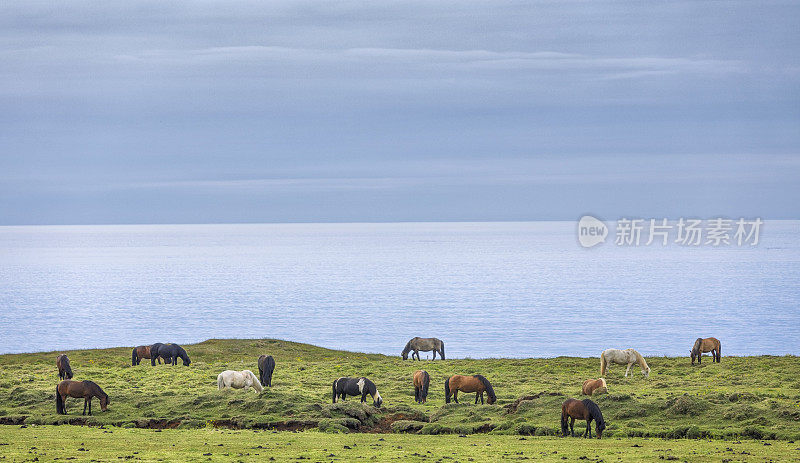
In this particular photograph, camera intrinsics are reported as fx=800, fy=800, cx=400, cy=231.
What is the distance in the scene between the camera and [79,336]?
104 meters

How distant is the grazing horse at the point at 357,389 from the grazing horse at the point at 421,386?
2350mm

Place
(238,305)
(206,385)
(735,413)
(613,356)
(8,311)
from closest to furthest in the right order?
(735,413)
(206,385)
(613,356)
(8,311)
(238,305)

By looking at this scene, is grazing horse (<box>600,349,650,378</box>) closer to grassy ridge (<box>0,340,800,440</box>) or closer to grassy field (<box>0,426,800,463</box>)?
grassy ridge (<box>0,340,800,440</box>)

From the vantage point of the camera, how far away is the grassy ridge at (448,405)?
29.4m

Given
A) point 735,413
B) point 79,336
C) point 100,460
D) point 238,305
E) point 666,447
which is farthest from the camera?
point 238,305

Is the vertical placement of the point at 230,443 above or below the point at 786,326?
below

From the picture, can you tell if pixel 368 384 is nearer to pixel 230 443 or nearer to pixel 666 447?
pixel 230 443

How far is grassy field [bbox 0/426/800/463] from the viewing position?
23766mm

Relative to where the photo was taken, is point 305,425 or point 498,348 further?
point 498,348

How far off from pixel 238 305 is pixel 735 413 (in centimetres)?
12306

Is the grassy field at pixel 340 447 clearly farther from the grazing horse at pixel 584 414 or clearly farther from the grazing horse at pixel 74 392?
the grazing horse at pixel 74 392

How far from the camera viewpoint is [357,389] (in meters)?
34.5

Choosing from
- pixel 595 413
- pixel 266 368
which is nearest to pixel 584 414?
pixel 595 413

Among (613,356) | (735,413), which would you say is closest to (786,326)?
(613,356)
